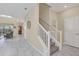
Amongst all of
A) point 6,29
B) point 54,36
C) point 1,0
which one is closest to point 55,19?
point 54,36

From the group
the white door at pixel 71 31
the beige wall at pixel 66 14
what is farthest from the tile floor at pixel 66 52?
the beige wall at pixel 66 14

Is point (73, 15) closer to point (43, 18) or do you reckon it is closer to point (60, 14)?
point (60, 14)

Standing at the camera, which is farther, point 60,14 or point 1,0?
point 60,14

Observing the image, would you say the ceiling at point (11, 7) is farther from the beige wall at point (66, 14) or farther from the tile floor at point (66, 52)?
the tile floor at point (66, 52)

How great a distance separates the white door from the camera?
4.02 m

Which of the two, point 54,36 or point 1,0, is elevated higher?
point 1,0

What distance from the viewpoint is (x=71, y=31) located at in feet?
13.8

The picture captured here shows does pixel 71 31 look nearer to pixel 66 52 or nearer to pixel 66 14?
pixel 66 14

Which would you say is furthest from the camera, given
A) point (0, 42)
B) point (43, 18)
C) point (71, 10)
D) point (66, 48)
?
point (43, 18)

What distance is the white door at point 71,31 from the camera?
4.02 meters

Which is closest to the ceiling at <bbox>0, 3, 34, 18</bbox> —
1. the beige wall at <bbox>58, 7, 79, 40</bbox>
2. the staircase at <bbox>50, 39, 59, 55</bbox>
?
the beige wall at <bbox>58, 7, 79, 40</bbox>

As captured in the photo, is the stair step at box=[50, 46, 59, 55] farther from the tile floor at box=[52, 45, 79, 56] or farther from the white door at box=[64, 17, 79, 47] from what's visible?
the white door at box=[64, 17, 79, 47]

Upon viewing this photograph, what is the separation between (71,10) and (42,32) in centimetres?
160

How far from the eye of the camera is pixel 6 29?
325cm
